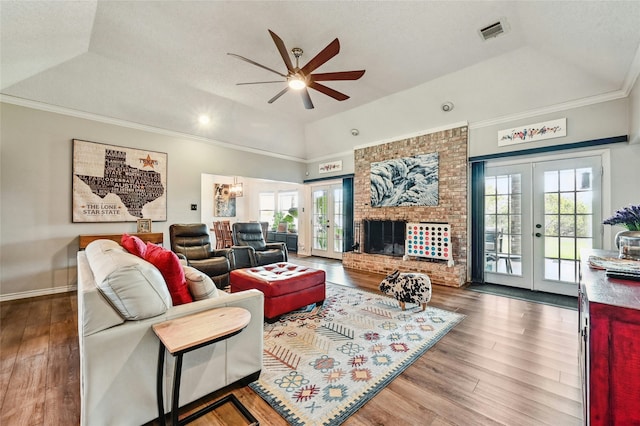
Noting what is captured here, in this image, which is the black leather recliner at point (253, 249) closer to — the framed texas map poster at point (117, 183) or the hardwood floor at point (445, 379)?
the framed texas map poster at point (117, 183)

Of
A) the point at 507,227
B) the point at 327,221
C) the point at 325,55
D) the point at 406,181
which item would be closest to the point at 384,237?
the point at 406,181

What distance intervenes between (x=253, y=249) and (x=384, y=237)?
2.76 m

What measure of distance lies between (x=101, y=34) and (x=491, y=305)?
5.99 m

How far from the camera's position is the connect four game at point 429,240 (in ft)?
15.8

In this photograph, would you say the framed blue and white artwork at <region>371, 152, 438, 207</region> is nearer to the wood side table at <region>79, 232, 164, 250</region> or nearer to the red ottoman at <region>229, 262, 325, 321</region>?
the red ottoman at <region>229, 262, 325, 321</region>

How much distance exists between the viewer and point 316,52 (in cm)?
352

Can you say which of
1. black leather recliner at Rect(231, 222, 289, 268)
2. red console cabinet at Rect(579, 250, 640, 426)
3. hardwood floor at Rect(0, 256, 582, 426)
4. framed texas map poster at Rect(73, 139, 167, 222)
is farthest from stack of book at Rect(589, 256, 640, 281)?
framed texas map poster at Rect(73, 139, 167, 222)

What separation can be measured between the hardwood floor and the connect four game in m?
1.70

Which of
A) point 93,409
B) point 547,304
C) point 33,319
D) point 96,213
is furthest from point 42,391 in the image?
point 547,304

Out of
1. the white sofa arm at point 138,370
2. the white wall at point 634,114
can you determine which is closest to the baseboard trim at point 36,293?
the white sofa arm at point 138,370

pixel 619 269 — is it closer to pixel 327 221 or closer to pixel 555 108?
pixel 555 108

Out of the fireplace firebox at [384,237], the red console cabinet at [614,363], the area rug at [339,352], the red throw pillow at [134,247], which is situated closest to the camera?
the red console cabinet at [614,363]

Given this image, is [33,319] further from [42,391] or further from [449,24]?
[449,24]

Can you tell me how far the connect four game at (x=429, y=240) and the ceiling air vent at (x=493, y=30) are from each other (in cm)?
283
